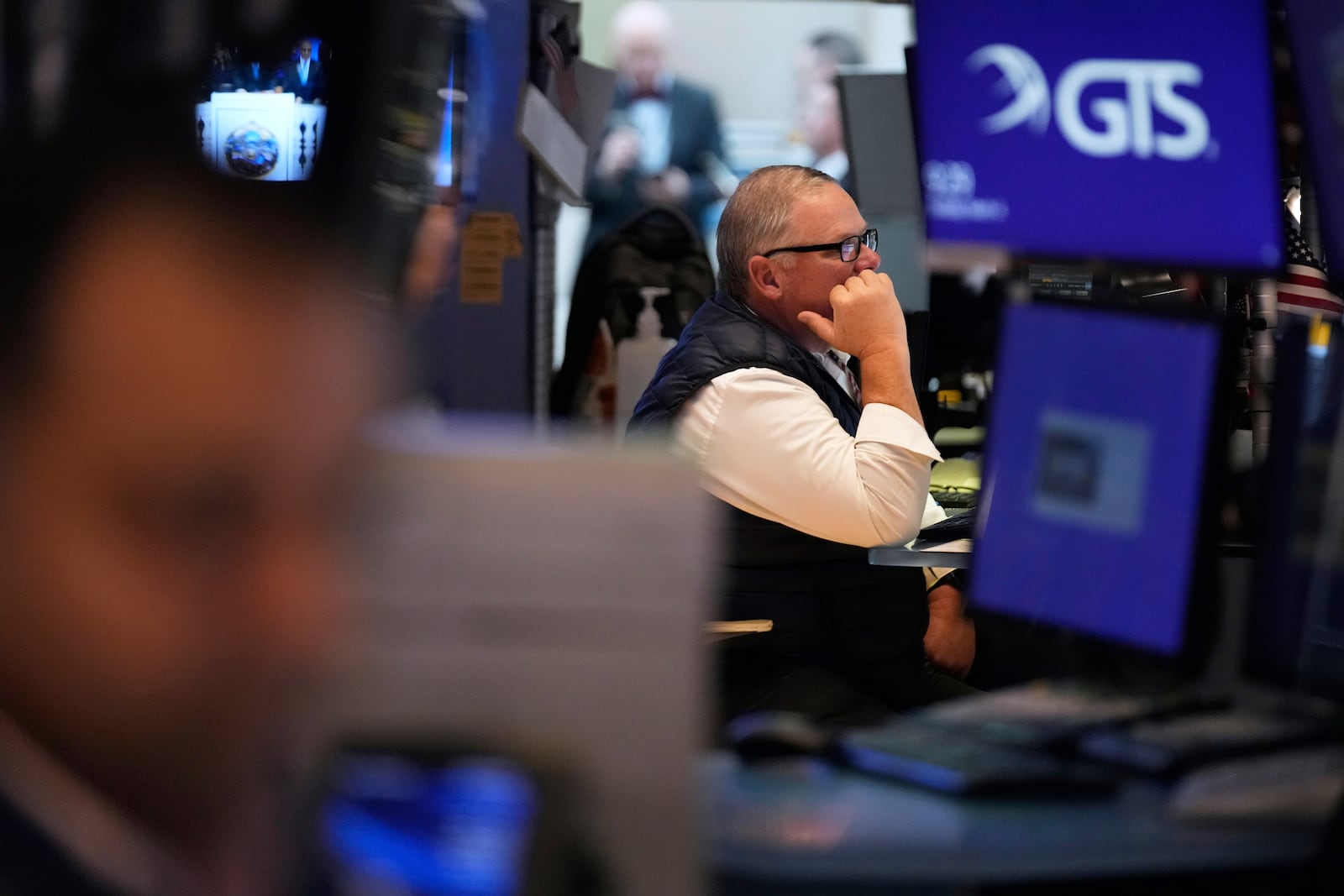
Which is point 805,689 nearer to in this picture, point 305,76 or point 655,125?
point 305,76

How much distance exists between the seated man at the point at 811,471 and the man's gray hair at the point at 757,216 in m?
0.03

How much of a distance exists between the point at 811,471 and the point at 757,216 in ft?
1.70

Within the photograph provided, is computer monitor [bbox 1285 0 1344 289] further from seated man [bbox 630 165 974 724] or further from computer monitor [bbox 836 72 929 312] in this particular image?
computer monitor [bbox 836 72 929 312]

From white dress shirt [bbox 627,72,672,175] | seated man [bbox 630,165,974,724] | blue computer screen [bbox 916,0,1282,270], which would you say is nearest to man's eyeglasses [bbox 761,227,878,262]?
seated man [bbox 630,165,974,724]

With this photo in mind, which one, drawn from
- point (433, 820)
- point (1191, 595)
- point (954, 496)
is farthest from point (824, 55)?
point (433, 820)

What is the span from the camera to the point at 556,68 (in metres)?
3.53

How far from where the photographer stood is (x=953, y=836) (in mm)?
1243

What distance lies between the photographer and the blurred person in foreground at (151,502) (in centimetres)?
72

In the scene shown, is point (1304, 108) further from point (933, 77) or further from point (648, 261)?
point (648, 261)

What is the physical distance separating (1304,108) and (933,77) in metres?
0.47

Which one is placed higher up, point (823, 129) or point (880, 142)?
point (823, 129)

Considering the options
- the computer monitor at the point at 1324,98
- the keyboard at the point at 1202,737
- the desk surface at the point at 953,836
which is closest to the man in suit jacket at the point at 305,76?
the desk surface at the point at 953,836

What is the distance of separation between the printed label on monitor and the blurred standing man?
4.57 m

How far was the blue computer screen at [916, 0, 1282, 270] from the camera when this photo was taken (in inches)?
69.2
